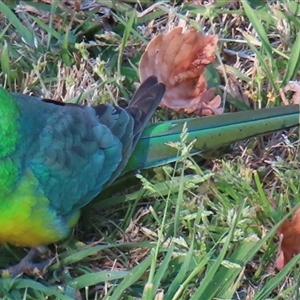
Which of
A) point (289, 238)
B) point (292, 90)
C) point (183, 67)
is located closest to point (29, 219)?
point (289, 238)

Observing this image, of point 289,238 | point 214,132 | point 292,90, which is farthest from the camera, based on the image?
point 292,90

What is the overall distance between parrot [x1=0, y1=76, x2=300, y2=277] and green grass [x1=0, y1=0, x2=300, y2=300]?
11cm

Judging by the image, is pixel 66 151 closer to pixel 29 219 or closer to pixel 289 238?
pixel 29 219

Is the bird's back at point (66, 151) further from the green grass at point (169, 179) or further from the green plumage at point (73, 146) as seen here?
the green grass at point (169, 179)

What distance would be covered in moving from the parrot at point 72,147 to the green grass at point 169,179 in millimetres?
111

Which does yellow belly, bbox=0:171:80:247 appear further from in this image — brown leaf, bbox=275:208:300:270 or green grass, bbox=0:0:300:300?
brown leaf, bbox=275:208:300:270

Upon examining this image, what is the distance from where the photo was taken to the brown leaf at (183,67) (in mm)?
2918

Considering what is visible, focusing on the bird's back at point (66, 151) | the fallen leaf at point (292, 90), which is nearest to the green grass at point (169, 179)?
the fallen leaf at point (292, 90)

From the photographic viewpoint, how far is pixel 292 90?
2941 millimetres

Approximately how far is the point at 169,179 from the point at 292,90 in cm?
66

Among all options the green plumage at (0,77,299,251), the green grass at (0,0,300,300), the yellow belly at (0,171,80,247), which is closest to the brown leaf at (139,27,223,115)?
the green grass at (0,0,300,300)

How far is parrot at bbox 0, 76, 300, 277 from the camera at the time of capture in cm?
231

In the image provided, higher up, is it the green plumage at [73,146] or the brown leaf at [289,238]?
the green plumage at [73,146]

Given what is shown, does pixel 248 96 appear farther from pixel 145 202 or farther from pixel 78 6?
pixel 78 6
